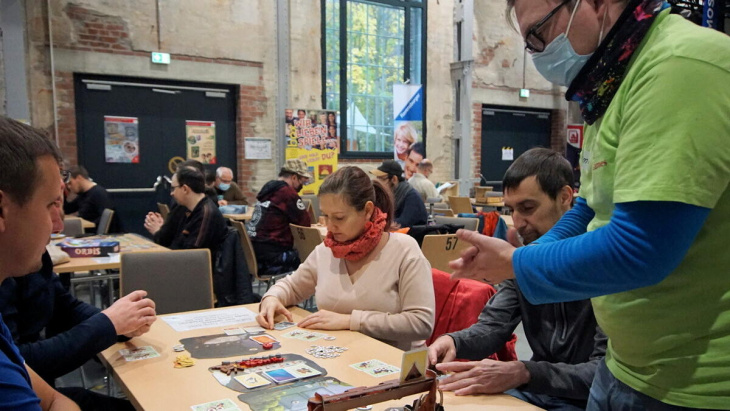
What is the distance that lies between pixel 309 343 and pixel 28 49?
6955 mm

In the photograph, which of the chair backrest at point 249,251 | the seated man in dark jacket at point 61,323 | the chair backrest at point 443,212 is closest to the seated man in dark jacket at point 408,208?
the chair backrest at point 249,251

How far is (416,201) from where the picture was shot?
528 centimetres

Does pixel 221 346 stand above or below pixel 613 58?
below

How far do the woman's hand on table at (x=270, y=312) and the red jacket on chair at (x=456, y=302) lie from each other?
0.61 meters

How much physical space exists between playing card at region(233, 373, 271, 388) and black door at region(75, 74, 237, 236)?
6426mm

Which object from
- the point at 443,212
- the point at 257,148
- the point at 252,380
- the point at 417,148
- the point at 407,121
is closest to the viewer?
the point at 252,380

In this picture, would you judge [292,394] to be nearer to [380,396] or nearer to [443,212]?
[380,396]

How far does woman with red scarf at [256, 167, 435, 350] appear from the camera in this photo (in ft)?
6.84

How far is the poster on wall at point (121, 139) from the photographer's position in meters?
7.56

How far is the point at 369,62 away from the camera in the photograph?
31.2 feet

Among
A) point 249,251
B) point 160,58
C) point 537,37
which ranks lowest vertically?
point 249,251

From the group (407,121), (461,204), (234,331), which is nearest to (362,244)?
(234,331)

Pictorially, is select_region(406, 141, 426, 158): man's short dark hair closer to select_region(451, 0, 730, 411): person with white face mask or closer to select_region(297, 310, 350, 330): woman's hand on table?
select_region(297, 310, 350, 330): woman's hand on table

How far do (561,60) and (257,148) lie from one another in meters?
7.70
